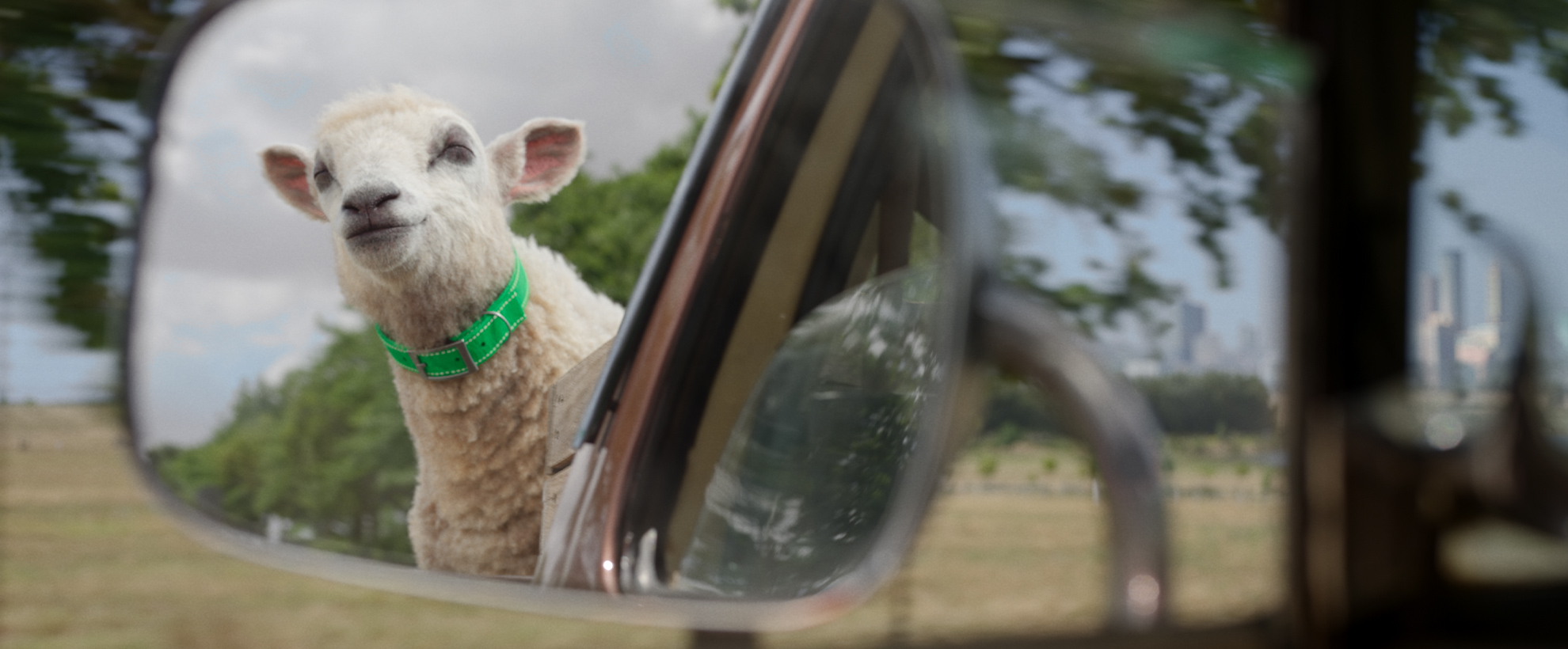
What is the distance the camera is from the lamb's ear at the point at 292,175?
1.65 m

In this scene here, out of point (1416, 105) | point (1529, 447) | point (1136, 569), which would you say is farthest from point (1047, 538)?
point (1416, 105)

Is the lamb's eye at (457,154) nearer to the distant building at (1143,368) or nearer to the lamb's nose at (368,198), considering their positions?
the lamb's nose at (368,198)

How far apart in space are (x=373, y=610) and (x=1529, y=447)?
1923 mm

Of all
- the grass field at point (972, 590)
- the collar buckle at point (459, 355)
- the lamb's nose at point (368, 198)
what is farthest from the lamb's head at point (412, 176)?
the grass field at point (972, 590)

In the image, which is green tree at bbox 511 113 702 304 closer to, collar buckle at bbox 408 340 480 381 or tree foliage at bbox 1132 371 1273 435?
collar buckle at bbox 408 340 480 381

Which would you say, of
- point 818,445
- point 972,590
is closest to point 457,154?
point 818,445

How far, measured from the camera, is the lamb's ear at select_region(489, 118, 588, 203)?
1746 millimetres

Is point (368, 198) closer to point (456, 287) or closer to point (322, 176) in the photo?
point (322, 176)

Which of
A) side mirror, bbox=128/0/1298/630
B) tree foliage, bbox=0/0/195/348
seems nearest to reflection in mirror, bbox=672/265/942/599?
side mirror, bbox=128/0/1298/630

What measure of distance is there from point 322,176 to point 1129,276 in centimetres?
107

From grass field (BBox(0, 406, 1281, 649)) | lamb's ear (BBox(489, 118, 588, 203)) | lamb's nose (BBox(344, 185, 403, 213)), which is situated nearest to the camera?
grass field (BBox(0, 406, 1281, 649))

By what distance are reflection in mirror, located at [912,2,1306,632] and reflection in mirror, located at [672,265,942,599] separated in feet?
0.86

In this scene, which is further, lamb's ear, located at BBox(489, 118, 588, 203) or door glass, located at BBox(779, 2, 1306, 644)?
lamb's ear, located at BBox(489, 118, 588, 203)

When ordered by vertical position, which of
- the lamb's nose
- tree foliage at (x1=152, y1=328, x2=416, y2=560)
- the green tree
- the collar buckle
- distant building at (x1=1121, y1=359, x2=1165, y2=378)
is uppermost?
the lamb's nose
